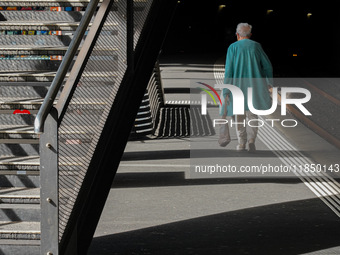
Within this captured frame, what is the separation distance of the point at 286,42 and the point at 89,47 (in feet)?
230

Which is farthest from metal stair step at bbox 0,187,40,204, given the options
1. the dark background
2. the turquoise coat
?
the dark background

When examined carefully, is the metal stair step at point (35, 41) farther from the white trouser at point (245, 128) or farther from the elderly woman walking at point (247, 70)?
the white trouser at point (245, 128)

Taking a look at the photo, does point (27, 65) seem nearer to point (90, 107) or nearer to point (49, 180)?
point (90, 107)

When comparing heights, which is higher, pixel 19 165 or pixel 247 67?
pixel 19 165

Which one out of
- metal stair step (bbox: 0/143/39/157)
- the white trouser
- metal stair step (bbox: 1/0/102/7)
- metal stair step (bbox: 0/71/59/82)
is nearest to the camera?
metal stair step (bbox: 0/143/39/157)

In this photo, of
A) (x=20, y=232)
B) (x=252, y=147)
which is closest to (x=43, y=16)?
(x=20, y=232)

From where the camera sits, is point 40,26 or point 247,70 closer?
point 40,26

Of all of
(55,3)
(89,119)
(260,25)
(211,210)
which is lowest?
(260,25)

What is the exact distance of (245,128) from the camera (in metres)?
12.9

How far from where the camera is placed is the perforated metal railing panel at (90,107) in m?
6.00

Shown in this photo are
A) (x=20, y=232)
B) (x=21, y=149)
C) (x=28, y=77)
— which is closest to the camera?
(x=20, y=232)

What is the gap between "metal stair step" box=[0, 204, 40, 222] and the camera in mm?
6375

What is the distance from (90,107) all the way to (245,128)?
662cm

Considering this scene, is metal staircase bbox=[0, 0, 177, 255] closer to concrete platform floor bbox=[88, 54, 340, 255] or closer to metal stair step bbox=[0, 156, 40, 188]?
metal stair step bbox=[0, 156, 40, 188]
